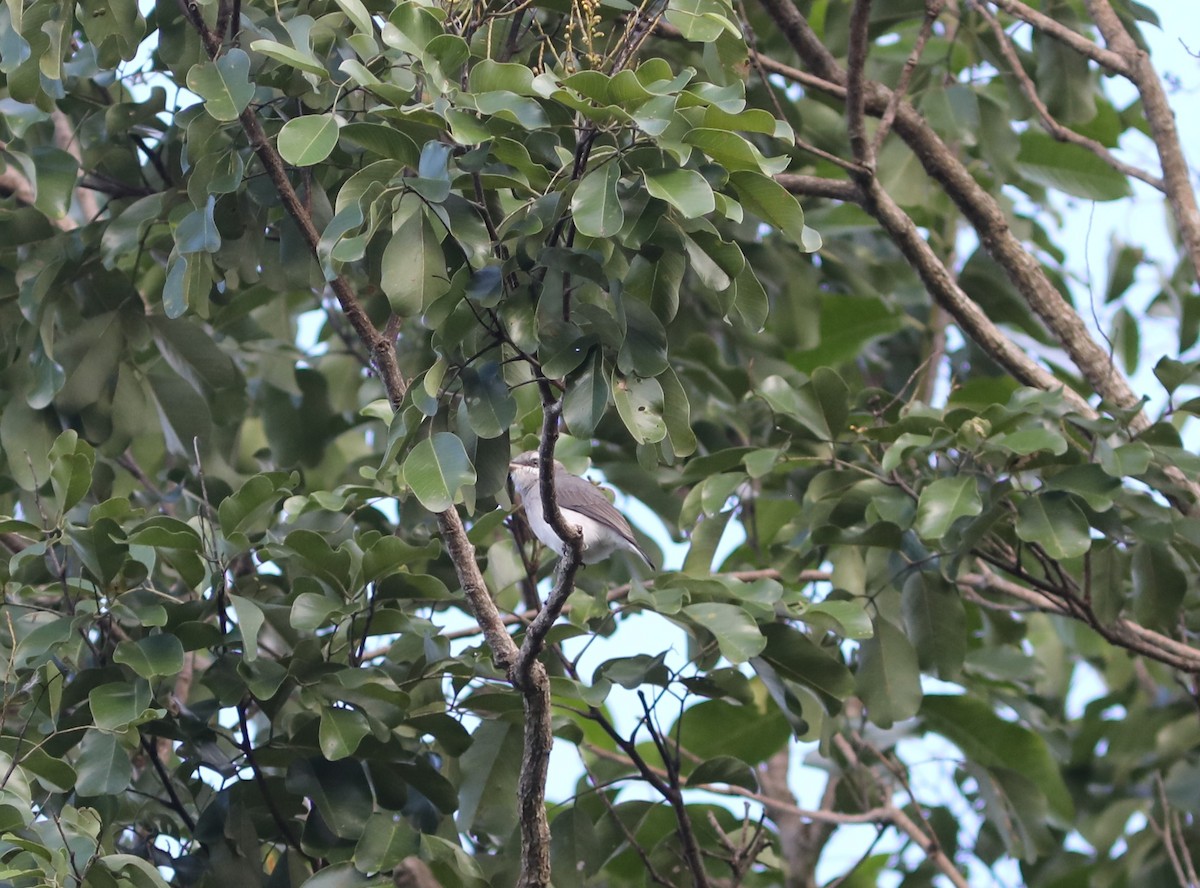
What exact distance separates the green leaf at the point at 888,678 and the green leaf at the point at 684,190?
2243 mm

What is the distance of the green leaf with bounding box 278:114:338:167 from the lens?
258 cm

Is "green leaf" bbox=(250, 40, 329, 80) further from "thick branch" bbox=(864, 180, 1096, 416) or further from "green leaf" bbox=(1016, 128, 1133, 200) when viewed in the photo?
"green leaf" bbox=(1016, 128, 1133, 200)

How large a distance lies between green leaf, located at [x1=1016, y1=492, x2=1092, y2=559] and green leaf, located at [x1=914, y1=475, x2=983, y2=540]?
6.2 inches

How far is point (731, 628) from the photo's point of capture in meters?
3.38

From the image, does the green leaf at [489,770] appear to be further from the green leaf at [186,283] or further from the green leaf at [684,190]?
the green leaf at [684,190]

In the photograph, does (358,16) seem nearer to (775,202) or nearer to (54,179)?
(775,202)

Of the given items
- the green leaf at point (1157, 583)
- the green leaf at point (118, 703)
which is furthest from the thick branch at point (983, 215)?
the green leaf at point (118, 703)

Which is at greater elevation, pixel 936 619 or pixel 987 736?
pixel 936 619

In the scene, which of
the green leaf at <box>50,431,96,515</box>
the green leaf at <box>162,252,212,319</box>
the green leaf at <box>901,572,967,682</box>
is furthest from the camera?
the green leaf at <box>901,572,967,682</box>

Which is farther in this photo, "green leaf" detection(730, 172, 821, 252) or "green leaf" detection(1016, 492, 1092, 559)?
"green leaf" detection(1016, 492, 1092, 559)

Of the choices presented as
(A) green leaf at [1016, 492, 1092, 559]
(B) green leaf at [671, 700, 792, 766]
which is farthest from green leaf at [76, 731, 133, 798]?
(B) green leaf at [671, 700, 792, 766]

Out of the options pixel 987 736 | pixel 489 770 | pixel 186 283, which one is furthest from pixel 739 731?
pixel 186 283

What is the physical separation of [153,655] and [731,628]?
56.8 inches

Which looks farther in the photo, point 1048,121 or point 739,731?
point 739,731
